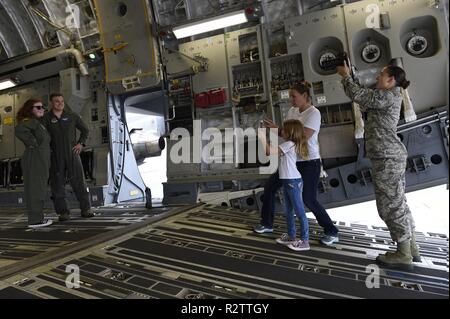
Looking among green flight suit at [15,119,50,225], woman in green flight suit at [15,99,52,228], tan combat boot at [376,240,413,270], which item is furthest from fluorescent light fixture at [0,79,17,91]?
tan combat boot at [376,240,413,270]

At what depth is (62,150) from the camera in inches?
175

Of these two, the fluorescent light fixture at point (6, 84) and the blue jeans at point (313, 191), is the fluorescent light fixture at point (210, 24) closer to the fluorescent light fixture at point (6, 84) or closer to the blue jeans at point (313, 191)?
the blue jeans at point (313, 191)

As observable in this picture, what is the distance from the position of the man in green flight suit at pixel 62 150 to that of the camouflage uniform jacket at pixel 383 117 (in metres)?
3.88

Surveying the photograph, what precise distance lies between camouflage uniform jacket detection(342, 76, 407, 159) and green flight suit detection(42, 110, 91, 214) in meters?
3.88

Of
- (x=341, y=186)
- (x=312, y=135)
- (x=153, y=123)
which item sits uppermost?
(x=153, y=123)

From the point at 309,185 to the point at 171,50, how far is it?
14.3 feet

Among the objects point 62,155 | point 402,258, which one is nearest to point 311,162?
point 402,258

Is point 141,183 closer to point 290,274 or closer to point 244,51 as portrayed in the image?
point 244,51

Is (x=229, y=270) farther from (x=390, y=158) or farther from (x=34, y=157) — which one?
(x=34, y=157)

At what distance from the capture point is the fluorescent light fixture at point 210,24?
210 inches

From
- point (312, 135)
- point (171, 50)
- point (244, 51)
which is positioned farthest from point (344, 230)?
point (171, 50)

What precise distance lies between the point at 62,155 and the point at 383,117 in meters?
4.15
